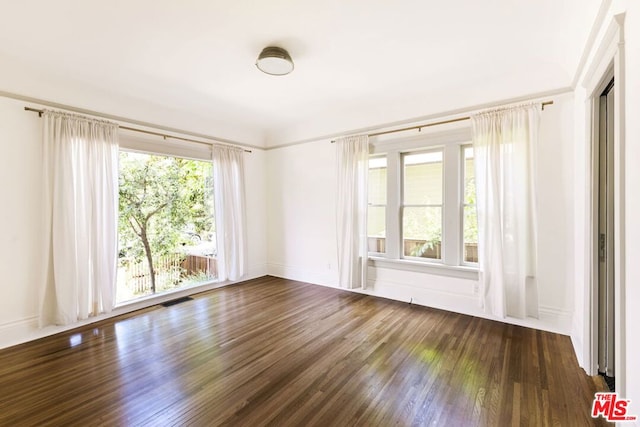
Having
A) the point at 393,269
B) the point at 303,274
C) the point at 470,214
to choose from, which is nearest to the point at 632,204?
the point at 470,214

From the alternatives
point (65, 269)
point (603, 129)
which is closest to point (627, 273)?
point (603, 129)

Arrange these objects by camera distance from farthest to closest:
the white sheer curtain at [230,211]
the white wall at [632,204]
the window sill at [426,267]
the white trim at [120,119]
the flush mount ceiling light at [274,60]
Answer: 1. the white sheer curtain at [230,211]
2. the window sill at [426,267]
3. the white trim at [120,119]
4. the flush mount ceiling light at [274,60]
5. the white wall at [632,204]

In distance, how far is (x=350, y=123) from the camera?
4465mm

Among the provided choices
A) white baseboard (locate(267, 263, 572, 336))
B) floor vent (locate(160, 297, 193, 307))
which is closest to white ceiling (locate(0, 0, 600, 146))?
white baseboard (locate(267, 263, 572, 336))

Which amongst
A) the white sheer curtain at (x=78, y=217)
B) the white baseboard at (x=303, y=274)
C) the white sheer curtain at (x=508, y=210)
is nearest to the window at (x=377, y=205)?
the white baseboard at (x=303, y=274)

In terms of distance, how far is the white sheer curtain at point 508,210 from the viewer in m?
3.03

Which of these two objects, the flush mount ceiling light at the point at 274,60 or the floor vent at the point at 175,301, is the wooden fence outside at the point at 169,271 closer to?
the floor vent at the point at 175,301

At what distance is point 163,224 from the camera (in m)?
4.47

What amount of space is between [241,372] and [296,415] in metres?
0.69

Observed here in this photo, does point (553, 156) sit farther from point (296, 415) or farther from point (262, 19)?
point (296, 415)

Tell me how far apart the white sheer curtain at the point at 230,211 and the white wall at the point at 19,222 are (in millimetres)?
2090

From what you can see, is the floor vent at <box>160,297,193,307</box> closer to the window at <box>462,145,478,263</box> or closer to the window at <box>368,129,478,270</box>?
the window at <box>368,129,478,270</box>

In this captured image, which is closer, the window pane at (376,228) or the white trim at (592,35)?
the white trim at (592,35)

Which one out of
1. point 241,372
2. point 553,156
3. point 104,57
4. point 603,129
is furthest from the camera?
point 553,156
